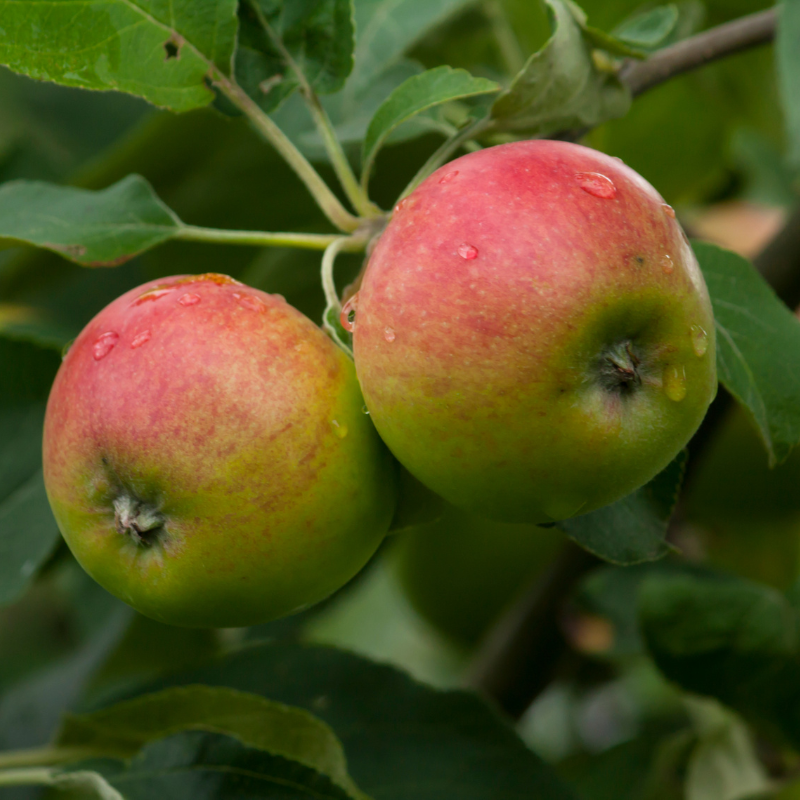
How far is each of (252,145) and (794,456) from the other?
0.82 m

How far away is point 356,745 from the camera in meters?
0.92

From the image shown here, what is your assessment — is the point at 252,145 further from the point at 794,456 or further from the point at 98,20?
the point at 794,456

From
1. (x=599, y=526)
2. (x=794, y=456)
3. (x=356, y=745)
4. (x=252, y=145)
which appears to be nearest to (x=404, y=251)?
(x=599, y=526)

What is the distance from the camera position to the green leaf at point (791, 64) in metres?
0.73

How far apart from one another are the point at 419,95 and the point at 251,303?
0.65ft

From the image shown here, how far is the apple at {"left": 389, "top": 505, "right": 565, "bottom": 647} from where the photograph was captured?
1.30m

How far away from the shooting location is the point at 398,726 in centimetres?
92

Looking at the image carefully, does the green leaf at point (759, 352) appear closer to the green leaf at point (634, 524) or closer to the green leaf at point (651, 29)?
the green leaf at point (634, 524)

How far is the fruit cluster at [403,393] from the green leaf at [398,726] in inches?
14.7

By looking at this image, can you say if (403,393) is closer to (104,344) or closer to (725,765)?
(104,344)

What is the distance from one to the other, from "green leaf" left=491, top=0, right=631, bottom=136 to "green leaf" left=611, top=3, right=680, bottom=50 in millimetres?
36

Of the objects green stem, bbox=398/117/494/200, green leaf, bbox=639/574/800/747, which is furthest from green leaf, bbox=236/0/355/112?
green leaf, bbox=639/574/800/747

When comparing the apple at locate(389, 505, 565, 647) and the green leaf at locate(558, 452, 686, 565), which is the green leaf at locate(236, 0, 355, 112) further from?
the apple at locate(389, 505, 565, 647)

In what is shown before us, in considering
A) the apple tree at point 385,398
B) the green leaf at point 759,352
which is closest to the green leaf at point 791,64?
the apple tree at point 385,398
